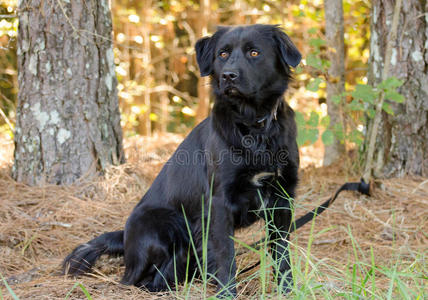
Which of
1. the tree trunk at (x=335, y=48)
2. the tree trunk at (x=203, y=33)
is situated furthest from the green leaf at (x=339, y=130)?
the tree trunk at (x=203, y=33)

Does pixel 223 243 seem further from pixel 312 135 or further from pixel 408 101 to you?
pixel 408 101

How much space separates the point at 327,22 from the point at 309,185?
1.63 metres

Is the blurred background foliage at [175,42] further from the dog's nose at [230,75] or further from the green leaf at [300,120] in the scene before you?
the dog's nose at [230,75]

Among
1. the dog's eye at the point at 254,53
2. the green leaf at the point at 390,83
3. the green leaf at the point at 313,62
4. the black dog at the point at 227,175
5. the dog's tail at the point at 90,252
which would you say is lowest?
the dog's tail at the point at 90,252

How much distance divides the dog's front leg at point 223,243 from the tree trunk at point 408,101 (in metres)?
1.80

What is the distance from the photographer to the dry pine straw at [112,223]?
2.55 metres

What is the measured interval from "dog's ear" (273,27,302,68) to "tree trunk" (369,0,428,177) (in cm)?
146

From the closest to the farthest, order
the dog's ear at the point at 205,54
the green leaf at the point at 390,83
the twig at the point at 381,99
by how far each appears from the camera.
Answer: the dog's ear at the point at 205,54
the green leaf at the point at 390,83
the twig at the point at 381,99

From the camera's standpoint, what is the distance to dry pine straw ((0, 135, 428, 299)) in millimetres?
2553

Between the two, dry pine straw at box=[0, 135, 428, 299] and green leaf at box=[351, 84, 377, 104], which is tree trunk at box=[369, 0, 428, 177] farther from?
green leaf at box=[351, 84, 377, 104]

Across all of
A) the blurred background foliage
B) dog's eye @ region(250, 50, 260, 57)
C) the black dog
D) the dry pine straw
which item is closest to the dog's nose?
the black dog

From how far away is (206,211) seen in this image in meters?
2.46

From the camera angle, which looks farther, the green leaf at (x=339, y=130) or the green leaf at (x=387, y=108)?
the green leaf at (x=339, y=130)

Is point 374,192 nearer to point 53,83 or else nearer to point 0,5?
point 53,83
